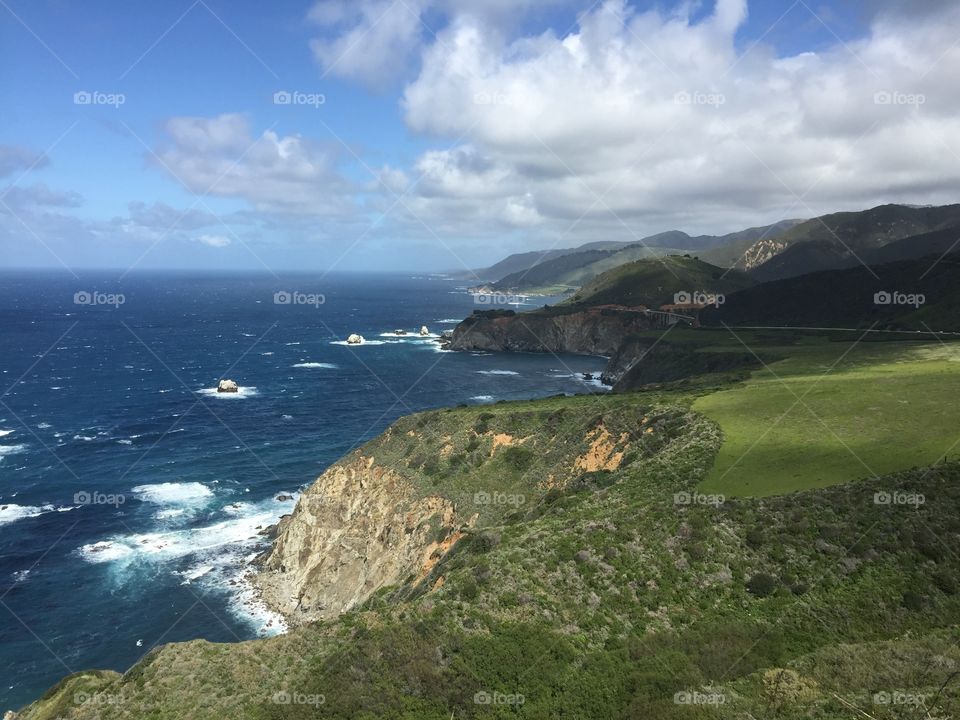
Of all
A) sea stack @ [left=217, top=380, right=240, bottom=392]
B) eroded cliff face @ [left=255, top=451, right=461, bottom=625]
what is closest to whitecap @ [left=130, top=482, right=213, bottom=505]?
eroded cliff face @ [left=255, top=451, right=461, bottom=625]

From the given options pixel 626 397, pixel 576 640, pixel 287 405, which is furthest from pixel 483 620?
pixel 287 405

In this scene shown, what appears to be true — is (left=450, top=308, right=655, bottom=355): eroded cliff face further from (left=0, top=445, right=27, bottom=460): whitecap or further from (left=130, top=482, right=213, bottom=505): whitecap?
(left=0, top=445, right=27, bottom=460): whitecap

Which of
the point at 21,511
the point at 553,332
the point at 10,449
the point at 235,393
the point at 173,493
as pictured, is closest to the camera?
the point at 21,511

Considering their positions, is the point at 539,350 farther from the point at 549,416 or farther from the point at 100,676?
the point at 100,676

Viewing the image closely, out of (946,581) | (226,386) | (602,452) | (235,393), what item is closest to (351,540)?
(602,452)

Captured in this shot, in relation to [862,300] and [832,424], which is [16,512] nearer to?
[832,424]

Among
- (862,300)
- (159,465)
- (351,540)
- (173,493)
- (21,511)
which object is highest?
(862,300)

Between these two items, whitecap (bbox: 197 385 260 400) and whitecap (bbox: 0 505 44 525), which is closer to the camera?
whitecap (bbox: 0 505 44 525)
